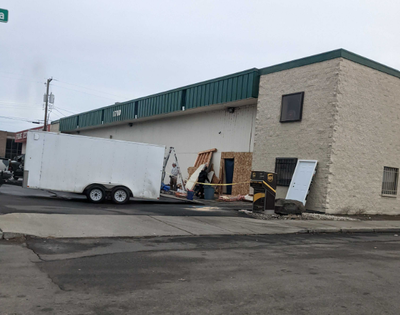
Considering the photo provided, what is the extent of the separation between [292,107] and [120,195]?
8.62 metres

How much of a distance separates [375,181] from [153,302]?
15550 mm

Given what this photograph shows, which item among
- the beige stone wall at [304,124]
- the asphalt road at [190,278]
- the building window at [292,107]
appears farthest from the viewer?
the building window at [292,107]

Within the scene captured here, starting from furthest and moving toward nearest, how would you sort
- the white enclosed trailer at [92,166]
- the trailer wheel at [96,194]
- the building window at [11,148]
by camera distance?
the building window at [11,148] < the trailer wheel at [96,194] < the white enclosed trailer at [92,166]

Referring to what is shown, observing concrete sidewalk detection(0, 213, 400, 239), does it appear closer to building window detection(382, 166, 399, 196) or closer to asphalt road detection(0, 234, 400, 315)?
asphalt road detection(0, 234, 400, 315)

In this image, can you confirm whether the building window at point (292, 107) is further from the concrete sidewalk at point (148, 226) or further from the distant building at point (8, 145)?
the distant building at point (8, 145)

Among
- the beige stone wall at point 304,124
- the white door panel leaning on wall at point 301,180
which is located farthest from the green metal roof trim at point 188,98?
the white door panel leaning on wall at point 301,180

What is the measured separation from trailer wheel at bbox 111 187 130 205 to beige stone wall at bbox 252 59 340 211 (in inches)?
267

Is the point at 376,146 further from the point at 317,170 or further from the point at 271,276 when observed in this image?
the point at 271,276

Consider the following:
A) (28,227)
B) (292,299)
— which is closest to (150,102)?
(28,227)

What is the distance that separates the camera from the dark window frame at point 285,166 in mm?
17394

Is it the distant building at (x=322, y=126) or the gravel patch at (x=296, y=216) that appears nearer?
the gravel patch at (x=296, y=216)

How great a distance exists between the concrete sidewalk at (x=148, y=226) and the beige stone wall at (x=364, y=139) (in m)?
2.94

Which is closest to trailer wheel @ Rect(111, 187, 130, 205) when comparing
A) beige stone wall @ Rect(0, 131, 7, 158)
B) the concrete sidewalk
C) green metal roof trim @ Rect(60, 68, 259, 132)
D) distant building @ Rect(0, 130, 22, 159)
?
the concrete sidewalk

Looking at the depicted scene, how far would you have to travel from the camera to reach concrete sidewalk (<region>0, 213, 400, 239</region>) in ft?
28.1
